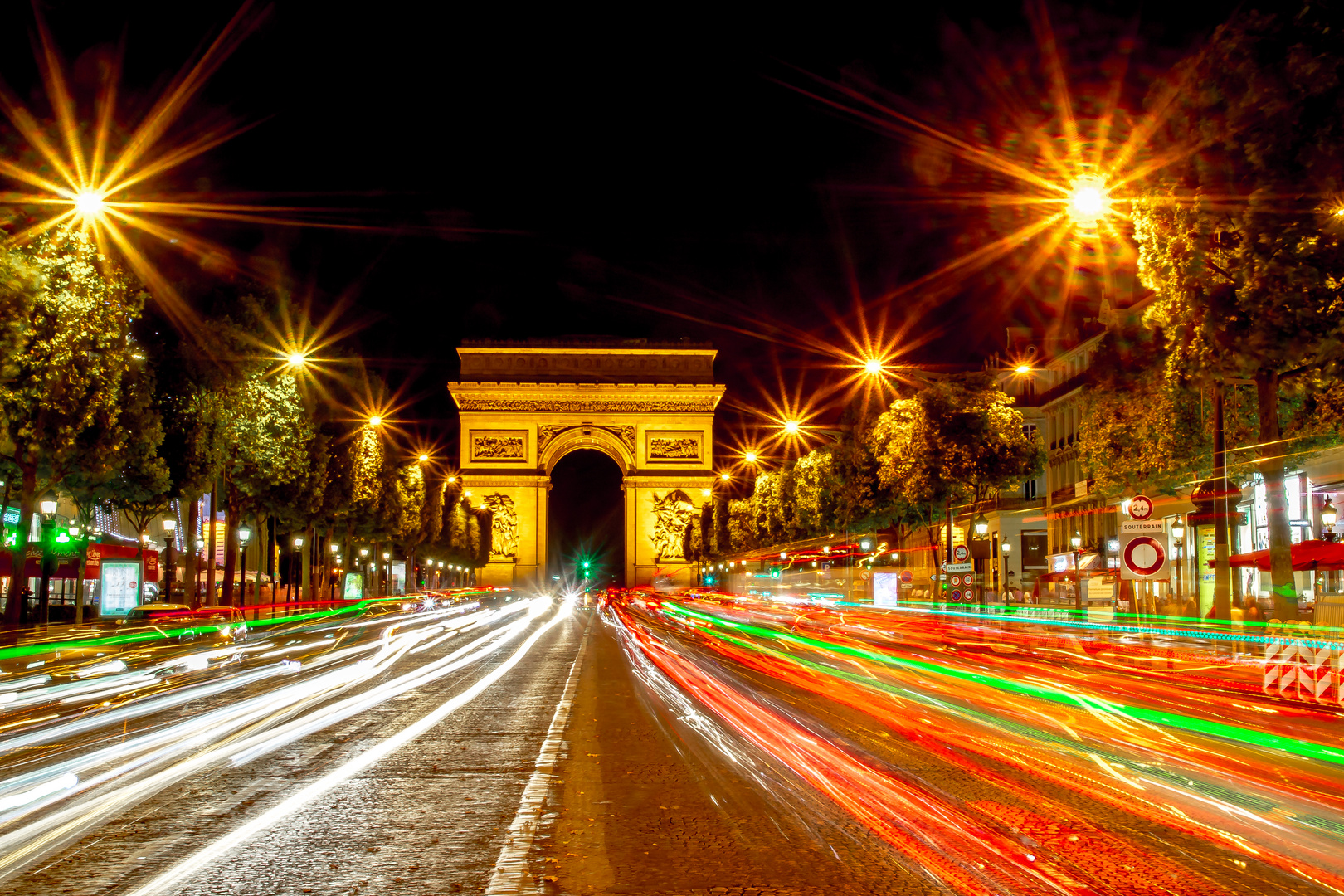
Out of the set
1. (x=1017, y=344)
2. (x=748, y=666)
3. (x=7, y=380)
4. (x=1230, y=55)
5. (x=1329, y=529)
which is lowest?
(x=748, y=666)

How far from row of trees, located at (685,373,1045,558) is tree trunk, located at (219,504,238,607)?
21.8 m

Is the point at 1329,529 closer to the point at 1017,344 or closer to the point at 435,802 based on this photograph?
the point at 435,802

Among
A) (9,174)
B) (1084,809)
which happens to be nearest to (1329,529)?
(1084,809)

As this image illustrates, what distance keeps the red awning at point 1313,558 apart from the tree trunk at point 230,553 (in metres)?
29.7

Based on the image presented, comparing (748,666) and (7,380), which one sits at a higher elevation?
(7,380)

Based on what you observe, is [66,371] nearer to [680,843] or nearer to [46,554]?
[46,554]

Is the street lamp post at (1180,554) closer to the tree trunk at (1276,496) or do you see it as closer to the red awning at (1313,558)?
the red awning at (1313,558)

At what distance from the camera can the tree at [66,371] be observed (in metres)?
25.9

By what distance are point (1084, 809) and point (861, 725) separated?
14.4ft

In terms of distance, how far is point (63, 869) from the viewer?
6.00 meters

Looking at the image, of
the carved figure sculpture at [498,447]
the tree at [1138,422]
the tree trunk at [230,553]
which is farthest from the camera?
the carved figure sculpture at [498,447]

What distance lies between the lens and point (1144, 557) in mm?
18484

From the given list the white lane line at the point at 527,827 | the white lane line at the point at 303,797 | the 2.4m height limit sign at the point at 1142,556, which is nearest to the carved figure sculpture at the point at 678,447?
the 2.4m height limit sign at the point at 1142,556

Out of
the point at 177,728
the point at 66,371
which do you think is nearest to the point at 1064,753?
the point at 177,728
